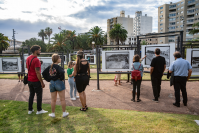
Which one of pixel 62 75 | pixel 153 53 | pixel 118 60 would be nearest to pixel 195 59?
pixel 153 53

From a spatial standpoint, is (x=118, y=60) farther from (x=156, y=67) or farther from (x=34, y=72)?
(x=34, y=72)

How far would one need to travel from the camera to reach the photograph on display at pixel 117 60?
746 cm

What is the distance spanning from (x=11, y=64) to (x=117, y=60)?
20.1 ft

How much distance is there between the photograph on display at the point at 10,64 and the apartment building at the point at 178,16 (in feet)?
237

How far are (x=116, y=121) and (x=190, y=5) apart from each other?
264ft

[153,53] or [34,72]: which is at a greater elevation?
[153,53]


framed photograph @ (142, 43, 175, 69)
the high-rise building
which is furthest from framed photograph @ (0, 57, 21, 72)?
the high-rise building

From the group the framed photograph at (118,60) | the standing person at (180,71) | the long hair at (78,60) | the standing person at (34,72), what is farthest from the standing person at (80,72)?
the framed photograph at (118,60)

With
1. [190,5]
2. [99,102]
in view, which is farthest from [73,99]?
[190,5]

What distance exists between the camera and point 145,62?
6.82 metres

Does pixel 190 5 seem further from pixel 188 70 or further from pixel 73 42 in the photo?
pixel 188 70

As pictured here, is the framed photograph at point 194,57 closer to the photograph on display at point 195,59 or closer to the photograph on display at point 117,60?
the photograph on display at point 195,59

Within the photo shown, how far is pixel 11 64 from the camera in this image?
838 cm

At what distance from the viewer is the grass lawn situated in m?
3.39
